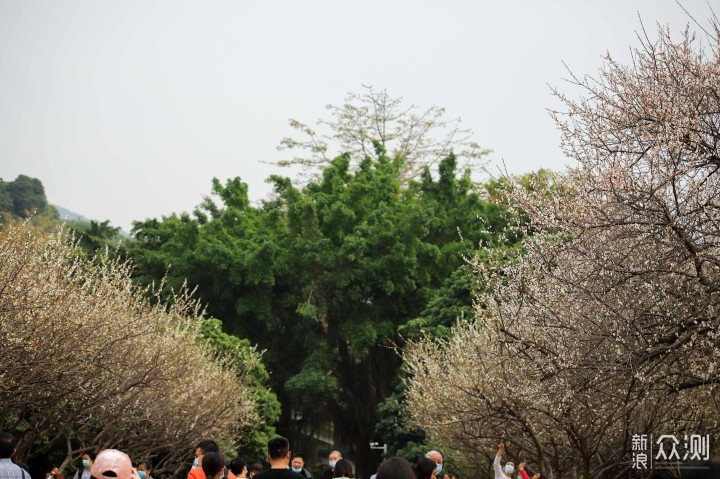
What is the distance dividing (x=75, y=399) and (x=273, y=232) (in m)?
23.2

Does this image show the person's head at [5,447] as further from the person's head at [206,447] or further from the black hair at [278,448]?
the black hair at [278,448]

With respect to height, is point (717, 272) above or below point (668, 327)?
above

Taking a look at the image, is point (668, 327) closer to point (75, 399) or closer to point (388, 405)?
point (75, 399)

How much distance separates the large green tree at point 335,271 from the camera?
4262cm

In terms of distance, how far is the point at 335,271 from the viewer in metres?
43.4

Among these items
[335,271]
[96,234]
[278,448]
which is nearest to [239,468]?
[278,448]

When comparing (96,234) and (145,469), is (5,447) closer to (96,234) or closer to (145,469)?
(145,469)

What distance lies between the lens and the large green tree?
Answer: 4262 cm

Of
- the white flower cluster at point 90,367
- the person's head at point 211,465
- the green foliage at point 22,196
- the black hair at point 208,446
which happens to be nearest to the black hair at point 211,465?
the person's head at point 211,465

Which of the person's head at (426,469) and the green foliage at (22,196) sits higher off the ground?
the green foliage at (22,196)

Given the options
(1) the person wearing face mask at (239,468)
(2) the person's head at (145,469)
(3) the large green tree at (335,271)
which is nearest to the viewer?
(1) the person wearing face mask at (239,468)

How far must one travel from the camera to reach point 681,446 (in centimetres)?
1847

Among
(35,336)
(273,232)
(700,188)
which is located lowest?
(35,336)

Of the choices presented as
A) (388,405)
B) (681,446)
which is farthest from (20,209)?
(681,446)
